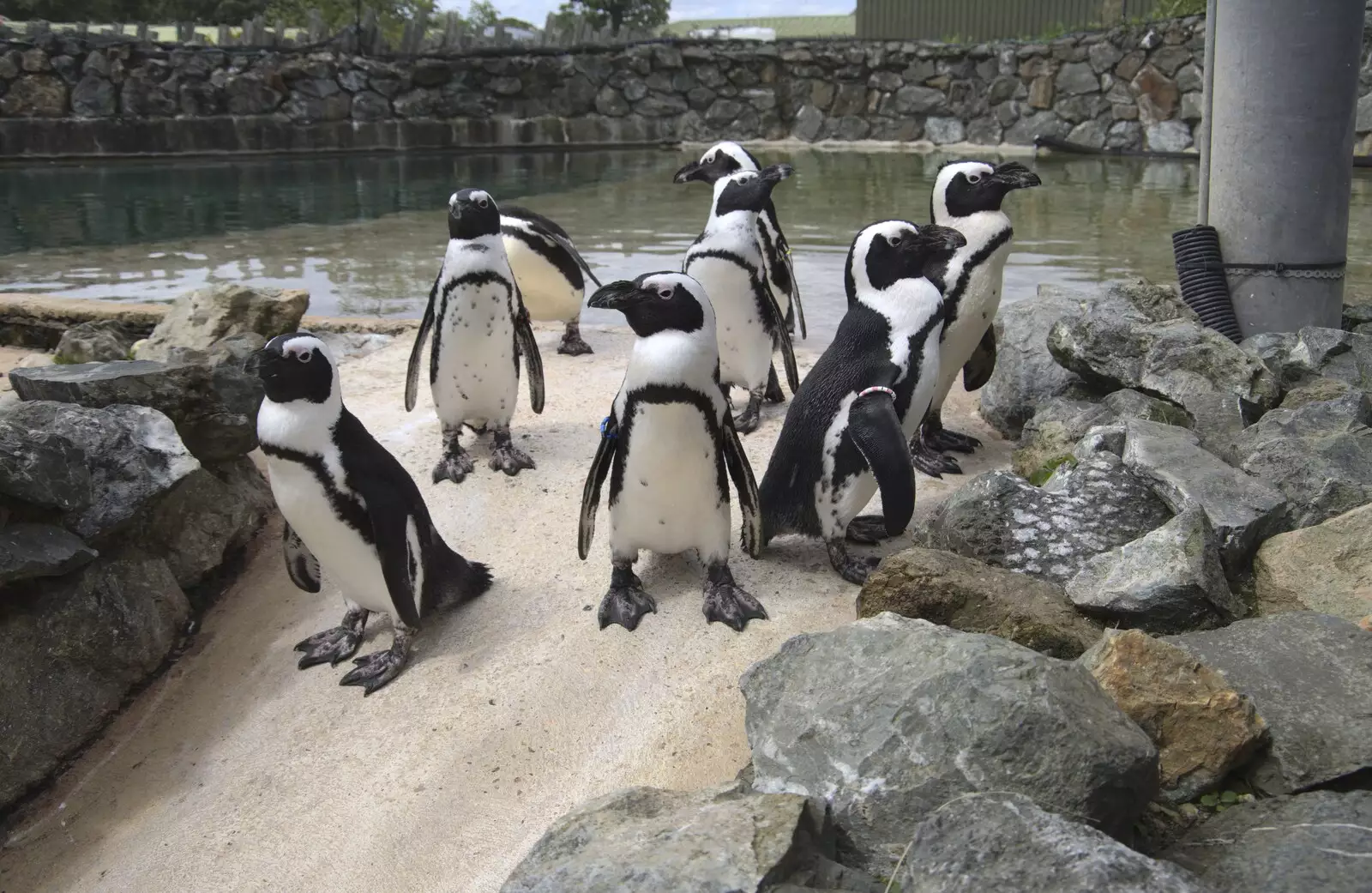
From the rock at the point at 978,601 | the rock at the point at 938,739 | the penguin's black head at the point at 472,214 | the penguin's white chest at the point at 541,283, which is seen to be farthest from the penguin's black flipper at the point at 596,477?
the penguin's white chest at the point at 541,283

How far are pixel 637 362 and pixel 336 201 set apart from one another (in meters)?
10.4

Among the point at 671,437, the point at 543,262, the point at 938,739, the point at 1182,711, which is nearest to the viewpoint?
the point at 938,739

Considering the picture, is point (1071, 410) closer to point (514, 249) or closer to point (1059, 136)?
point (514, 249)

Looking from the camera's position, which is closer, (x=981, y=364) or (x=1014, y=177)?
(x=1014, y=177)

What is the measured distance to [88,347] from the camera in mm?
5113

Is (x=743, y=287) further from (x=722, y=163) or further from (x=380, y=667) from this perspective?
(x=380, y=667)

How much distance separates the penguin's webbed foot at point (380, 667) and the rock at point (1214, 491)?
199cm

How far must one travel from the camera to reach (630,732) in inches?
100

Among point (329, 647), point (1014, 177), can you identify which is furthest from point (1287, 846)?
point (1014, 177)

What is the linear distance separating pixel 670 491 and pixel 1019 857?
1.59m

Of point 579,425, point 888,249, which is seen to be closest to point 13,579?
point 579,425

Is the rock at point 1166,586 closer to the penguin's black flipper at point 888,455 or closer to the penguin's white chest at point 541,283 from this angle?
the penguin's black flipper at point 888,455

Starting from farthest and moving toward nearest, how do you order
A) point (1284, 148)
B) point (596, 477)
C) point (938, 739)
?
point (1284, 148) → point (596, 477) → point (938, 739)

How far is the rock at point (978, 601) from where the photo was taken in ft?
7.84
